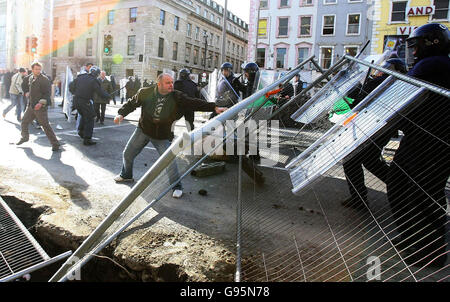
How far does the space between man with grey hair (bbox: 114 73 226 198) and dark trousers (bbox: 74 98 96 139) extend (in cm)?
325

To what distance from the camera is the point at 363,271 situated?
103 inches

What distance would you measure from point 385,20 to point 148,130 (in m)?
30.3

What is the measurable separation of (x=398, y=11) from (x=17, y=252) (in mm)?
32852

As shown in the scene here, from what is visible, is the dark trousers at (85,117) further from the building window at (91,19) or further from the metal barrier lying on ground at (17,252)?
the building window at (91,19)

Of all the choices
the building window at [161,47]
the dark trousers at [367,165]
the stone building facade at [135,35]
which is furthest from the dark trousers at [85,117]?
the building window at [161,47]

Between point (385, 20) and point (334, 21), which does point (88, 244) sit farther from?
point (334, 21)

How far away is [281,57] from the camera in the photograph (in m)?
37.2

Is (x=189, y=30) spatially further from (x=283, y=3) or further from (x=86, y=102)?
(x=86, y=102)

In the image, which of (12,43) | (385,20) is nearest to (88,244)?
(385,20)

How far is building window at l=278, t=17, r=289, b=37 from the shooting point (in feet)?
121

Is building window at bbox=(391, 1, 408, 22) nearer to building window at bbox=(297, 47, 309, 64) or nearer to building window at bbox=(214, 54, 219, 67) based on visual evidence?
building window at bbox=(297, 47, 309, 64)

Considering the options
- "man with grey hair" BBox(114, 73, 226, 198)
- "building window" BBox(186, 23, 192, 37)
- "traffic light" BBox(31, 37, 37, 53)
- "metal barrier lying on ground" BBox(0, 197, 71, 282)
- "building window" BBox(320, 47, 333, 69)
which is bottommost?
"metal barrier lying on ground" BBox(0, 197, 71, 282)

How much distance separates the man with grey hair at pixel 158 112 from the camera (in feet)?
14.9

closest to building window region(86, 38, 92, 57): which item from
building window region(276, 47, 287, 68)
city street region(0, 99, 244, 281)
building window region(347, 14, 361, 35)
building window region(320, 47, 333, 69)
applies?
building window region(276, 47, 287, 68)
